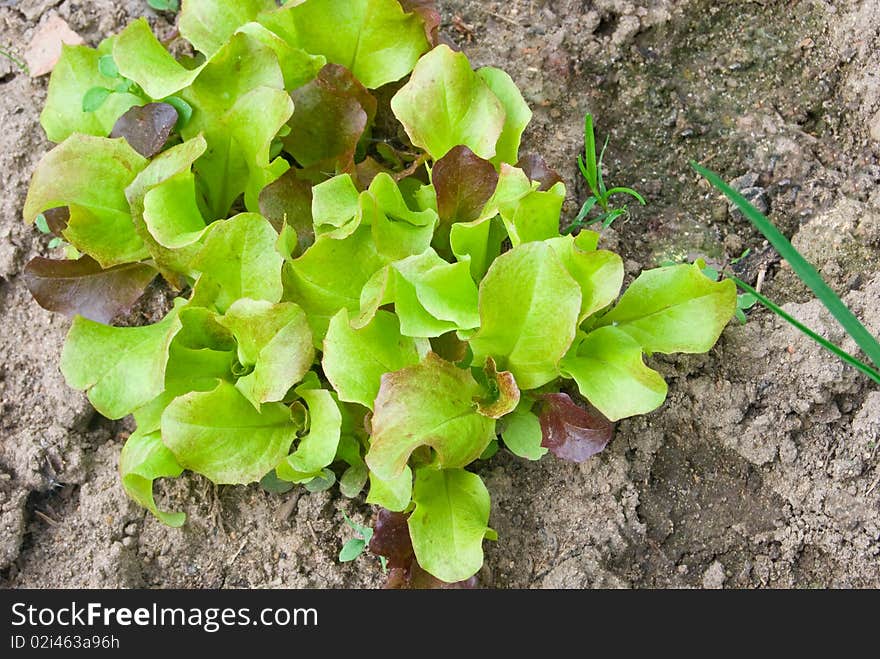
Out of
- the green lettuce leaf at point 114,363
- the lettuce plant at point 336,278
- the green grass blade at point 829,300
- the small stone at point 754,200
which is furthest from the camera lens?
the small stone at point 754,200

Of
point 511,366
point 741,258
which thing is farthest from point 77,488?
point 741,258

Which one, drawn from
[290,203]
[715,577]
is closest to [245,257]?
[290,203]

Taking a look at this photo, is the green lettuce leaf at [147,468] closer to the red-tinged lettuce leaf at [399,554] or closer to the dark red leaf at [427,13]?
the red-tinged lettuce leaf at [399,554]

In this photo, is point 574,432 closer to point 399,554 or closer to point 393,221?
point 399,554

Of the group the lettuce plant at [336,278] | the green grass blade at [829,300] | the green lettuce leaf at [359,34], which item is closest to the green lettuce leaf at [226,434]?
the lettuce plant at [336,278]

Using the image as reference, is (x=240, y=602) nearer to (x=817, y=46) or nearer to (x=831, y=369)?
(x=831, y=369)
